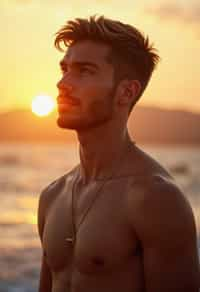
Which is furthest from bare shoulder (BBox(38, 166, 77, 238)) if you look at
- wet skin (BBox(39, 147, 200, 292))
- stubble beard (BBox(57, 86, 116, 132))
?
stubble beard (BBox(57, 86, 116, 132))

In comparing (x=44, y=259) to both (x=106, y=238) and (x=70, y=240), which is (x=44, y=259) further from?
(x=106, y=238)

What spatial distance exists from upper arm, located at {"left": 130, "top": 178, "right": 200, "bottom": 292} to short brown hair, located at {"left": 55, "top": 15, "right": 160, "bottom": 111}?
53 cm

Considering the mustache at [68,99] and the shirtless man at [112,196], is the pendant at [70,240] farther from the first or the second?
the mustache at [68,99]

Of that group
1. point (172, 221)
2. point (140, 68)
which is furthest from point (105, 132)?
point (172, 221)

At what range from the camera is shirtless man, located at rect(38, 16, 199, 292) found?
3.35 m

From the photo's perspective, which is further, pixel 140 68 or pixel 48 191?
pixel 48 191

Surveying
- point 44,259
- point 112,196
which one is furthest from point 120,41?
point 44,259

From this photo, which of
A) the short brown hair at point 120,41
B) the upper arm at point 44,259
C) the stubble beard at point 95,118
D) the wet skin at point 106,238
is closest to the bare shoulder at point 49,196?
the upper arm at point 44,259

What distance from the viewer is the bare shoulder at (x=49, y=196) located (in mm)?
3881

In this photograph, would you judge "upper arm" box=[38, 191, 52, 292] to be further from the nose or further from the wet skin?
the nose

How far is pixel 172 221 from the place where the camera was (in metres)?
3.31

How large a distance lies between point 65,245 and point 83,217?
0.14m

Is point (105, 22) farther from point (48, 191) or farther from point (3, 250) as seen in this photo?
point (3, 250)

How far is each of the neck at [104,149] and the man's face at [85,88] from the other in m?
0.10
